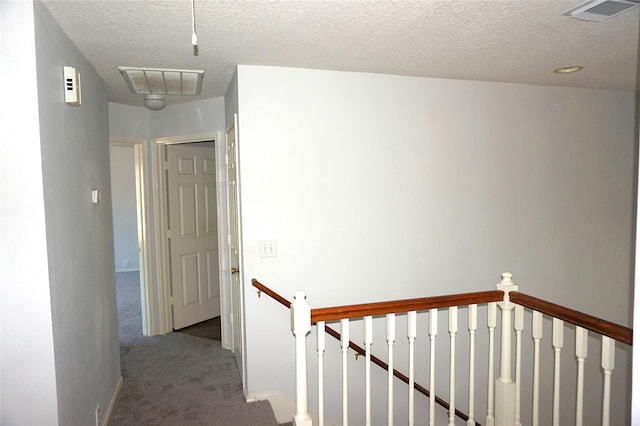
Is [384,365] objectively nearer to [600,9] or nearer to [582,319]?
[582,319]

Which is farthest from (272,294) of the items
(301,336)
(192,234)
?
(192,234)

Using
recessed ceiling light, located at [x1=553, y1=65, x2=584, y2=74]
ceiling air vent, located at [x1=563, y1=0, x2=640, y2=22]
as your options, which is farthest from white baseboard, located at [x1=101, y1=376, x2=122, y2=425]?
recessed ceiling light, located at [x1=553, y1=65, x2=584, y2=74]

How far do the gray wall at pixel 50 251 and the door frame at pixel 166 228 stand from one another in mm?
1428

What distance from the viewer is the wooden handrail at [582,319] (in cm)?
172

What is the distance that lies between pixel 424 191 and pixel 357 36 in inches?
55.2

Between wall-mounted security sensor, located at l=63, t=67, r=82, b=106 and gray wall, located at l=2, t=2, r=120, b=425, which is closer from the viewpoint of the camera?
gray wall, located at l=2, t=2, r=120, b=425

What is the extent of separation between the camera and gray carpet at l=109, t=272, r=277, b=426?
9.36ft

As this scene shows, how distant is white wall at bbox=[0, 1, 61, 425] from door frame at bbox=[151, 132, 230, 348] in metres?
2.18

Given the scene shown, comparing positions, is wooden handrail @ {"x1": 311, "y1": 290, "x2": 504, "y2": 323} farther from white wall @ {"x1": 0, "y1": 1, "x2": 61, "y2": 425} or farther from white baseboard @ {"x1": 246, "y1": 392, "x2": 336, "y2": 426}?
white baseboard @ {"x1": 246, "y1": 392, "x2": 336, "y2": 426}

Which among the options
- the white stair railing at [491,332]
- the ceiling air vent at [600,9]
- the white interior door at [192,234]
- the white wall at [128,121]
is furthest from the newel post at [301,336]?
the white wall at [128,121]

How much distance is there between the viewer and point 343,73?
310 centimetres

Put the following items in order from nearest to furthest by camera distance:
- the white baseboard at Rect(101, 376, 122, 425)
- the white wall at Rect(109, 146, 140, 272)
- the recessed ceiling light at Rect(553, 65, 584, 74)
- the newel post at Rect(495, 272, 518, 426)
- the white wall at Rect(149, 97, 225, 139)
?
the newel post at Rect(495, 272, 518, 426)
the white baseboard at Rect(101, 376, 122, 425)
the recessed ceiling light at Rect(553, 65, 584, 74)
the white wall at Rect(149, 97, 225, 139)
the white wall at Rect(109, 146, 140, 272)

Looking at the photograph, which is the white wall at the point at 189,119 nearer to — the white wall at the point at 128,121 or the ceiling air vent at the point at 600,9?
the white wall at the point at 128,121

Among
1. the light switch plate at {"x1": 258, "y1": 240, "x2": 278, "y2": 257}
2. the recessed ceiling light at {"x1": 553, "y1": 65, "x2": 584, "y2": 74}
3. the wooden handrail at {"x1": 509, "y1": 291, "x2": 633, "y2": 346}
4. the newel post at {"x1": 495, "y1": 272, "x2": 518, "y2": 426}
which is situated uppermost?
the recessed ceiling light at {"x1": 553, "y1": 65, "x2": 584, "y2": 74}
